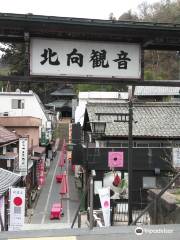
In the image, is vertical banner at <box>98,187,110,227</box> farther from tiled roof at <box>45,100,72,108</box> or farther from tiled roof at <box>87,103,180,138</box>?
tiled roof at <box>45,100,72,108</box>

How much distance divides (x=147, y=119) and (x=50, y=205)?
380 inches

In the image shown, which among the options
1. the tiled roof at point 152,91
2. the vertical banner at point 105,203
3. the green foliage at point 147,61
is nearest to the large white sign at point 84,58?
the green foliage at point 147,61

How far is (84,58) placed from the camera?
10492 mm

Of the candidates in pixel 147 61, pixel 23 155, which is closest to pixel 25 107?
pixel 147 61

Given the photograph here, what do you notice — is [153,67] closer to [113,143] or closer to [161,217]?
[113,143]

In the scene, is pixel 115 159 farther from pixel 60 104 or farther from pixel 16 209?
pixel 60 104

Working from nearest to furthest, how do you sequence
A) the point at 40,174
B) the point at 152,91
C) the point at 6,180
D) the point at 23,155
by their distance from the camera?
the point at 6,180 → the point at 23,155 → the point at 40,174 → the point at 152,91

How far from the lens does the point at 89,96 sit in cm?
5681

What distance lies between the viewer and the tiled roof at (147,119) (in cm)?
2945

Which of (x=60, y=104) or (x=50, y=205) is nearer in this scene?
(x=50, y=205)

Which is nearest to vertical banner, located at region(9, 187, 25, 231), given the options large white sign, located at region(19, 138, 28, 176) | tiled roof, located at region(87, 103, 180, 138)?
tiled roof, located at region(87, 103, 180, 138)

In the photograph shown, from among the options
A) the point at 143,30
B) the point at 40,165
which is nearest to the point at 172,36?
the point at 143,30

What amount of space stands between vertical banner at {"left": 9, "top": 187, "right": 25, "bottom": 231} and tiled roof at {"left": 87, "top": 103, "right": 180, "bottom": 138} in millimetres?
10741

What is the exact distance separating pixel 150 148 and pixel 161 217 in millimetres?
16670
